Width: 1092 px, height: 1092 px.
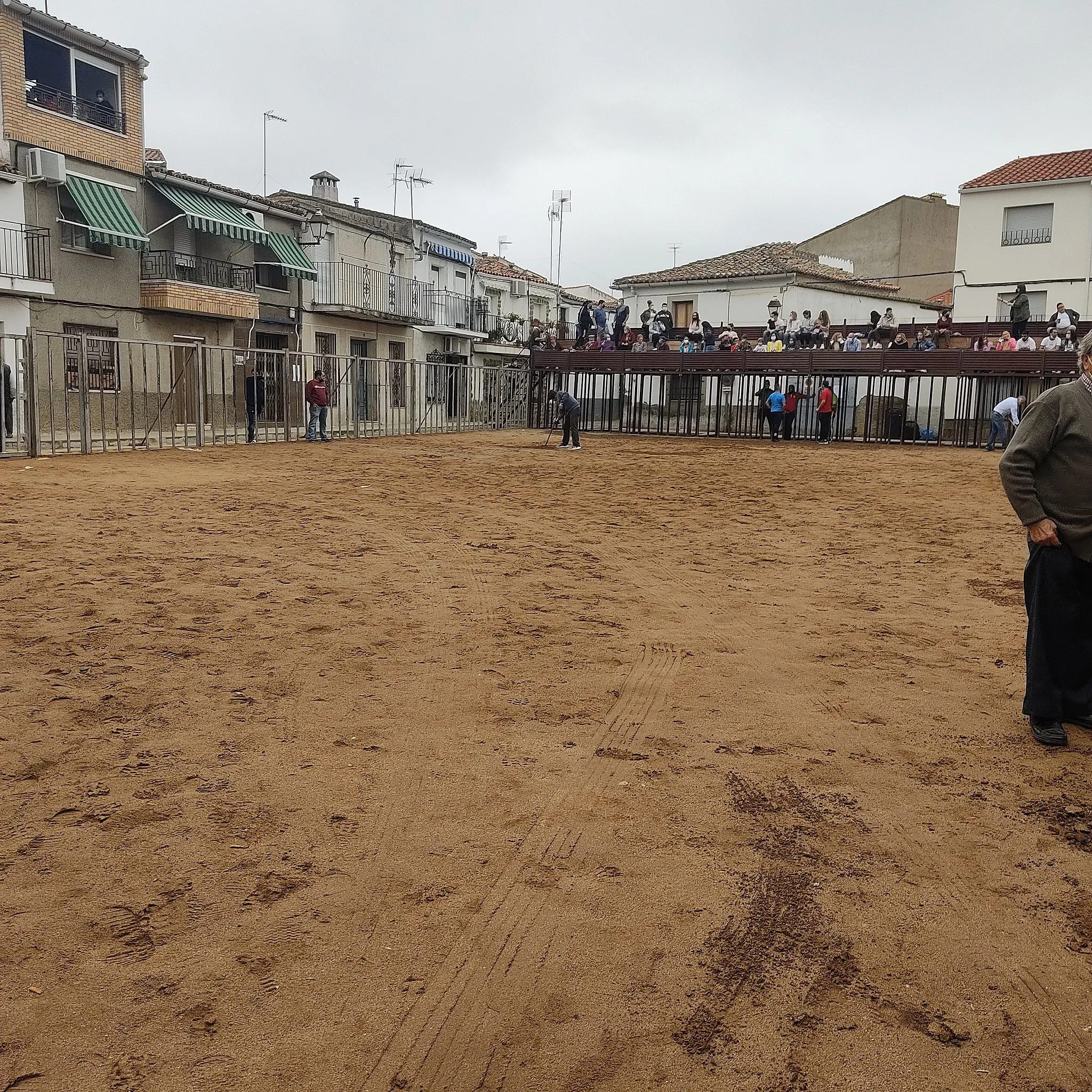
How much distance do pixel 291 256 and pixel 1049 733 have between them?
30.5 metres

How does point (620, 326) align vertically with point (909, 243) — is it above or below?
below

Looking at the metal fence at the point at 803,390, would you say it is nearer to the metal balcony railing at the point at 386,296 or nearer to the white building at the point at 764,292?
the metal balcony railing at the point at 386,296

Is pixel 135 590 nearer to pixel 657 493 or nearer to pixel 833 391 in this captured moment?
pixel 657 493

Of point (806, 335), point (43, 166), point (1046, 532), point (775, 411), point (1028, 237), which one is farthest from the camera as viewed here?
point (1028, 237)

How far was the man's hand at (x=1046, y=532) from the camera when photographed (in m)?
4.68

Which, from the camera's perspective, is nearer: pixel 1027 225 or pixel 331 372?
pixel 331 372

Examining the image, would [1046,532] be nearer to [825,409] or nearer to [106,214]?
[825,409]

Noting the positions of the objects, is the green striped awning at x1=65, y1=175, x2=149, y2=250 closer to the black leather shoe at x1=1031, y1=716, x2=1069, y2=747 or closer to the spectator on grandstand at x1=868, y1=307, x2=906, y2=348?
the spectator on grandstand at x1=868, y1=307, x2=906, y2=348

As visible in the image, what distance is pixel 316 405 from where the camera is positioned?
2361 centimetres

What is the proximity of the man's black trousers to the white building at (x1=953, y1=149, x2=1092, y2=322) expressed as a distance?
33298mm

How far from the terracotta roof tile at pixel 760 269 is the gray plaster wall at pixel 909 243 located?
1084 mm

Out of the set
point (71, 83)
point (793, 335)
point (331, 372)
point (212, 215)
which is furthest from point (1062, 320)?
point (71, 83)

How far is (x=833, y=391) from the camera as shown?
27.6 metres

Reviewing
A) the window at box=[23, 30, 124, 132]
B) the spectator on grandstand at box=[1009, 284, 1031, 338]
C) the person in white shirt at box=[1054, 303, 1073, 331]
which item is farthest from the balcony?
the person in white shirt at box=[1054, 303, 1073, 331]
